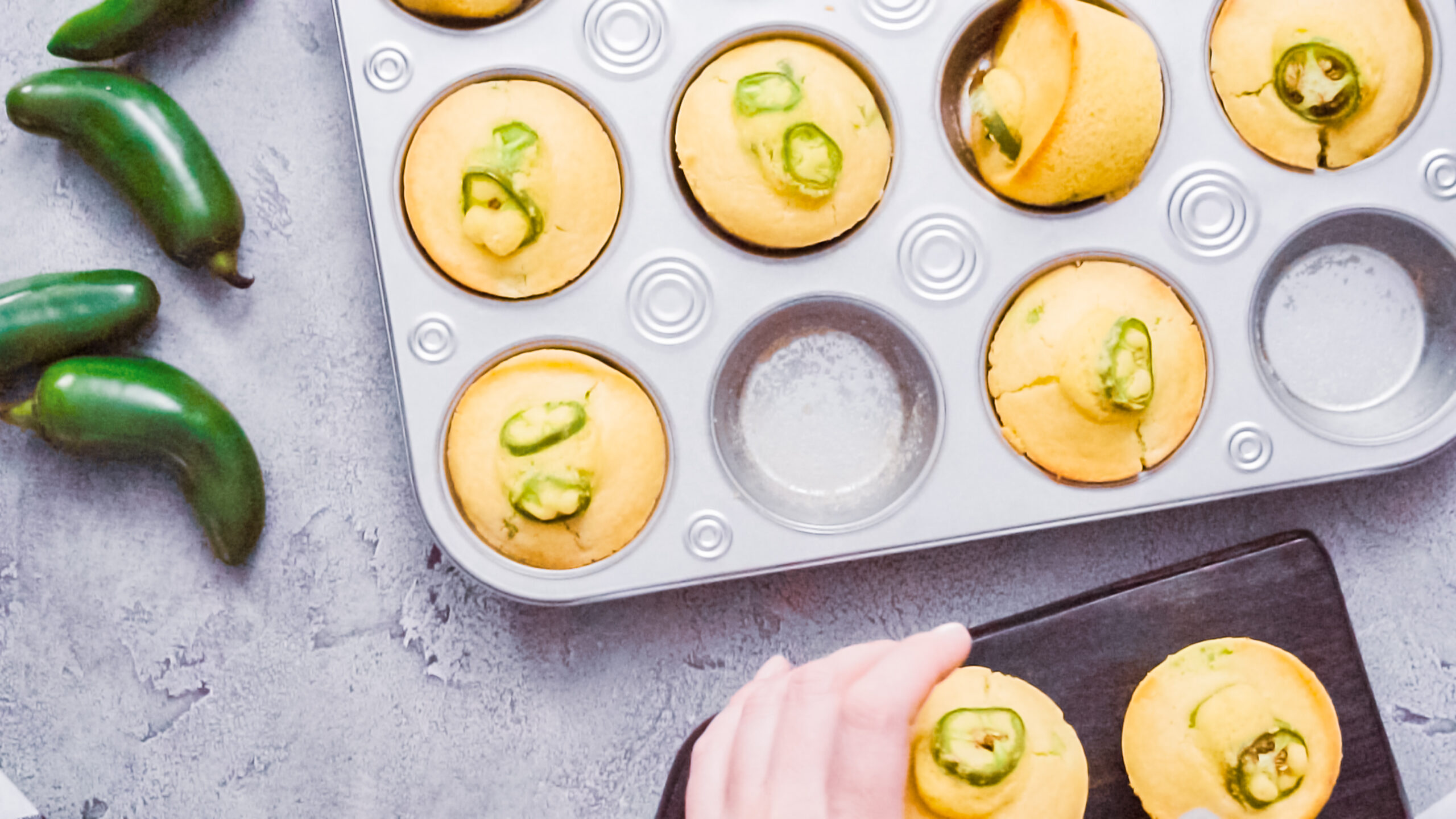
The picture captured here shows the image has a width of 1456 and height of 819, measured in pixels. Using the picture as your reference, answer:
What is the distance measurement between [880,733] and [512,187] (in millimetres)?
1077

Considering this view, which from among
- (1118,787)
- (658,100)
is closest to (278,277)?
(658,100)

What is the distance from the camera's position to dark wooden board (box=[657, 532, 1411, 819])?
1837 mm

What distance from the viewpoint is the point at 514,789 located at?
6.64 ft

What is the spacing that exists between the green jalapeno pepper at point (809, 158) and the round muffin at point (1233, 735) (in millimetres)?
1073

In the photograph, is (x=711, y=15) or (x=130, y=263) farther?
(x=130, y=263)

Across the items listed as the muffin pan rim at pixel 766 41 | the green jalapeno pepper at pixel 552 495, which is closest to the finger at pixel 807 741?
the green jalapeno pepper at pixel 552 495

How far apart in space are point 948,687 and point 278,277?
1533 mm

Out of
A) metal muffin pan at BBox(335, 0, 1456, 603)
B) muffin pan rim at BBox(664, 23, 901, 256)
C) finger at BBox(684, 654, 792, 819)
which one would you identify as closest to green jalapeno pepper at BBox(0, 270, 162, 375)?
metal muffin pan at BBox(335, 0, 1456, 603)

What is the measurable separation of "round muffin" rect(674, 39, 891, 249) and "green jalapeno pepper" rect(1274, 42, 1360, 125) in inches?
29.5

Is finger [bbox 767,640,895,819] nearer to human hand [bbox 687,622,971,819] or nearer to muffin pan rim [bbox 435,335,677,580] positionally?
human hand [bbox 687,622,971,819]

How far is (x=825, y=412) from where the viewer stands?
1.98 m

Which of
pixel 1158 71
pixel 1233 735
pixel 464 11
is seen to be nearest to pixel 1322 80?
pixel 1158 71

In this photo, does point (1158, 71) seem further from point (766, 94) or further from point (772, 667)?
point (772, 667)

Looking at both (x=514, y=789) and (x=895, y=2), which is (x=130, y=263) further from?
(x=895, y=2)
